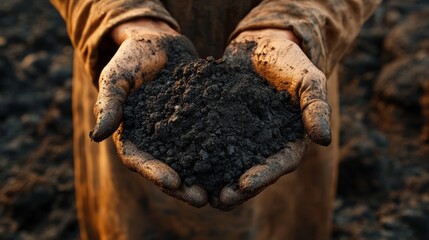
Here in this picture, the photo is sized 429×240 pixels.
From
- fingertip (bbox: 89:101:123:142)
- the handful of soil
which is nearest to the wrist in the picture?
the handful of soil

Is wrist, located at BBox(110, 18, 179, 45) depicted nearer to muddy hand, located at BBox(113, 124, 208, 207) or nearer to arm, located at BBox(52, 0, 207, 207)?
arm, located at BBox(52, 0, 207, 207)

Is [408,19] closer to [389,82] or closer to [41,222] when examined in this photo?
[389,82]

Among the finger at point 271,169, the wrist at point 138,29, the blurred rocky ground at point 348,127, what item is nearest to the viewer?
the finger at point 271,169

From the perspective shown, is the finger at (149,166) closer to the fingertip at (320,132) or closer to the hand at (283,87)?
the hand at (283,87)

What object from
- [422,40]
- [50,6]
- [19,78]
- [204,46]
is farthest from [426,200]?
[50,6]

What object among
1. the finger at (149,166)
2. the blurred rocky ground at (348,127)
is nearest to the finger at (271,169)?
the finger at (149,166)

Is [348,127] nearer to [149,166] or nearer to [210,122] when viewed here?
[210,122]
